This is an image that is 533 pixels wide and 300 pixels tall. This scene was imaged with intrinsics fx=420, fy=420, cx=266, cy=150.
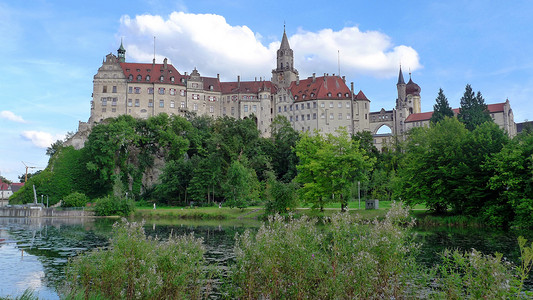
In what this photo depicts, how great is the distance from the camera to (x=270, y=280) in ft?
38.1

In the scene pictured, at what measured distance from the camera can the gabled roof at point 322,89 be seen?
108 metres

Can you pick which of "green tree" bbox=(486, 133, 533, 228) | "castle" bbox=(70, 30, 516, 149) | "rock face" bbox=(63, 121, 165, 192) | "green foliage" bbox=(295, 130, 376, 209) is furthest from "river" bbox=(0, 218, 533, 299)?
"castle" bbox=(70, 30, 516, 149)

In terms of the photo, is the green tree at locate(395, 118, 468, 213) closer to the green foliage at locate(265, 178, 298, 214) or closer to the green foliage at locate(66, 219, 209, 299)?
the green foliage at locate(265, 178, 298, 214)

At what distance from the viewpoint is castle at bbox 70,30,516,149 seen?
10219 centimetres

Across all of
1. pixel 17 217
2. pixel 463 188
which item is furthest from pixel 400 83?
pixel 17 217

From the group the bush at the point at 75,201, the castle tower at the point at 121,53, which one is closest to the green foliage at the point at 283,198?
the bush at the point at 75,201

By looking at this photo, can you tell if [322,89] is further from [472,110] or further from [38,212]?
[38,212]

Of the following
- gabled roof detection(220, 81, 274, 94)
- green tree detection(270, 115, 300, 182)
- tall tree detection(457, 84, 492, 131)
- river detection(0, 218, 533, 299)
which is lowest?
river detection(0, 218, 533, 299)

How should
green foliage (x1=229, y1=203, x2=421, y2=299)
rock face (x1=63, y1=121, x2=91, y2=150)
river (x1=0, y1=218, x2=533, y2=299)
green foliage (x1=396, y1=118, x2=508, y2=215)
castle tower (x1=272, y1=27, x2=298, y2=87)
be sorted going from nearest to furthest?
green foliage (x1=229, y1=203, x2=421, y2=299) < river (x1=0, y1=218, x2=533, y2=299) < green foliage (x1=396, y1=118, x2=508, y2=215) < rock face (x1=63, y1=121, x2=91, y2=150) < castle tower (x1=272, y1=27, x2=298, y2=87)

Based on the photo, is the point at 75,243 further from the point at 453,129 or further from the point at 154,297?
the point at 453,129

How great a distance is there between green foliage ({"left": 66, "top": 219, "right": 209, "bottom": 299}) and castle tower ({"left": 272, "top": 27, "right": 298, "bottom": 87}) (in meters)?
109

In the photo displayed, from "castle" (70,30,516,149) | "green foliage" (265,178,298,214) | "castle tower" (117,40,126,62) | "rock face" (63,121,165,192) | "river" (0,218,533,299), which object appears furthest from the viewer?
"castle tower" (117,40,126,62)

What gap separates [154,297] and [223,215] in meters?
44.3

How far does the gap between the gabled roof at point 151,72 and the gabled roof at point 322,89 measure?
3159cm
